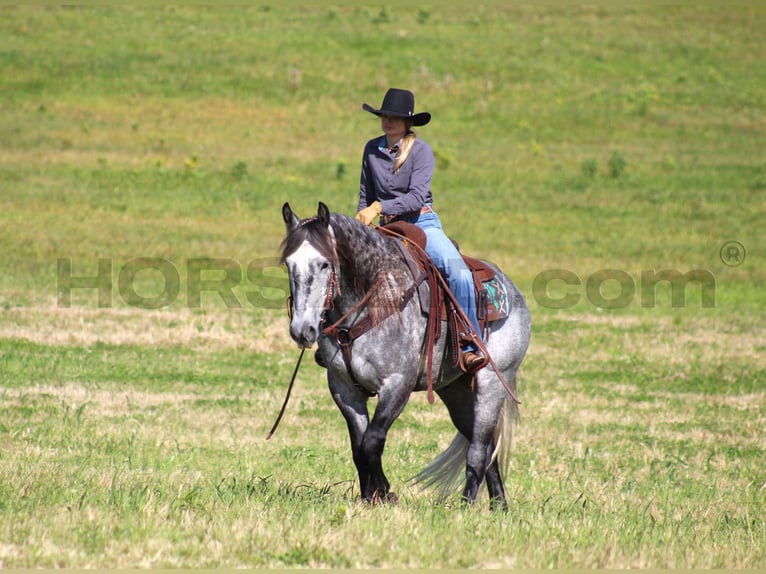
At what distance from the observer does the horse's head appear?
7160 mm

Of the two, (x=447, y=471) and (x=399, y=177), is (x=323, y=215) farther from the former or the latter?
(x=447, y=471)

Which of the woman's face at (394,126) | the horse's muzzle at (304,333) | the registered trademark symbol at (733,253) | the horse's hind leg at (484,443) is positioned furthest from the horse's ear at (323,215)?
the registered trademark symbol at (733,253)

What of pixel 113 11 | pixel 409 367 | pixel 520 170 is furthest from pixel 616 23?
pixel 409 367

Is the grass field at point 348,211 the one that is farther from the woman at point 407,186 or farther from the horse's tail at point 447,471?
the woman at point 407,186

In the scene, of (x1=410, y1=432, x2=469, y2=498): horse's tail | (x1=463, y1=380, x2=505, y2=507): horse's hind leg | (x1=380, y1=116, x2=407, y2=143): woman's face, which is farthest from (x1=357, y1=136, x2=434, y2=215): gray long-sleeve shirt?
(x1=410, y1=432, x2=469, y2=498): horse's tail

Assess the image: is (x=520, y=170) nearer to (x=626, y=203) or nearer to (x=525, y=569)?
(x=626, y=203)

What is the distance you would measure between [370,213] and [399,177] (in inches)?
19.5

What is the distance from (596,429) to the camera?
13859 mm

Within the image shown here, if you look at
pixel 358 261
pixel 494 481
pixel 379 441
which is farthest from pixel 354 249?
pixel 494 481

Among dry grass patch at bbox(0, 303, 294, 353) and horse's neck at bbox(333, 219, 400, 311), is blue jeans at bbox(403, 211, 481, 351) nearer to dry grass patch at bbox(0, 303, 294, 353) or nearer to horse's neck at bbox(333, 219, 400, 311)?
horse's neck at bbox(333, 219, 400, 311)

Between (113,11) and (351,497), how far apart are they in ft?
157

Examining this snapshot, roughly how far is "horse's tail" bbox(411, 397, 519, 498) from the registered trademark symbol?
21.8 metres

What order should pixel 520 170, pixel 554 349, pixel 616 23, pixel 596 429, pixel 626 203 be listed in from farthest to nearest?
pixel 616 23
pixel 520 170
pixel 626 203
pixel 554 349
pixel 596 429

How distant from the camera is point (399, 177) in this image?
8.75 meters
